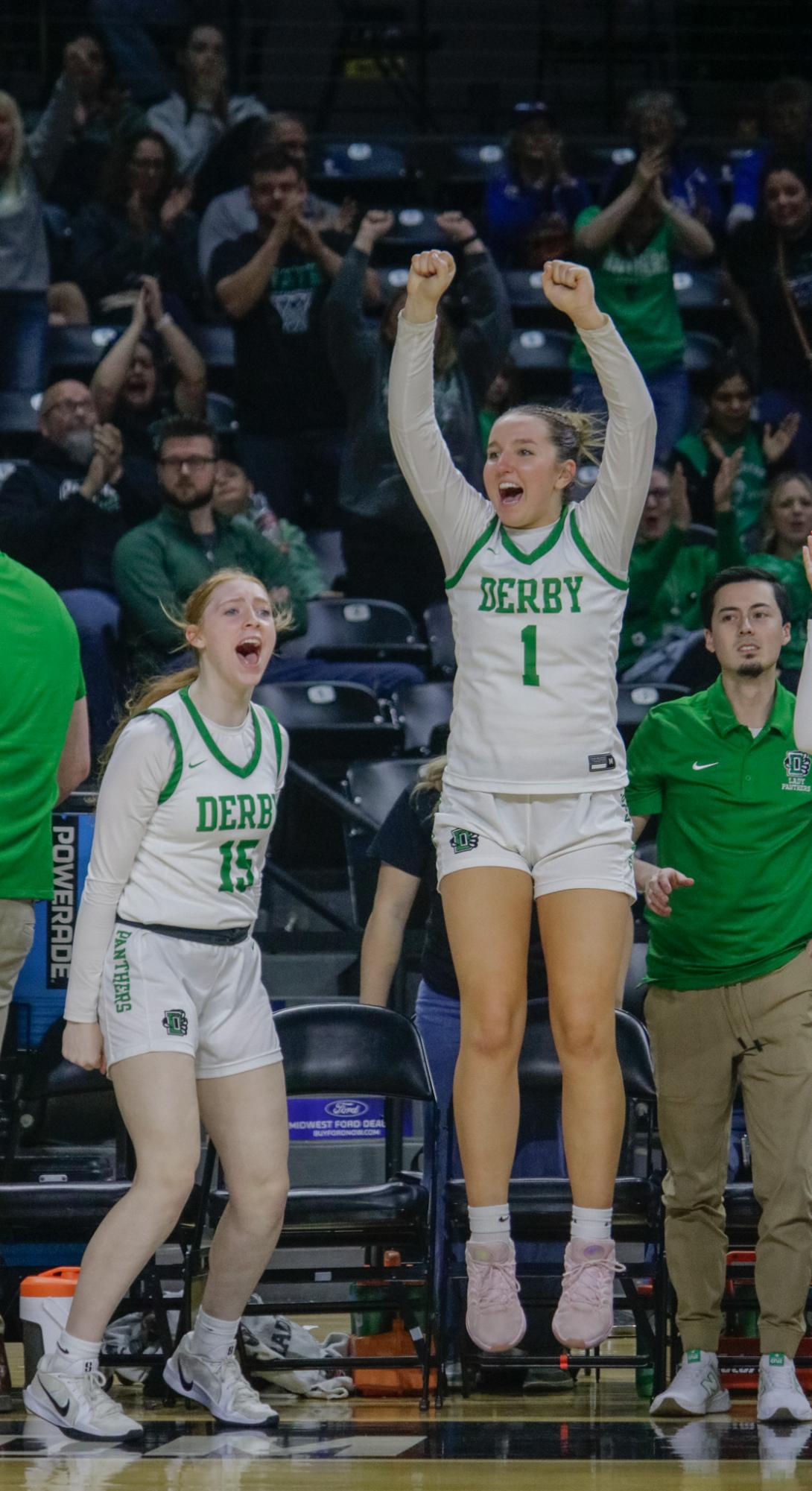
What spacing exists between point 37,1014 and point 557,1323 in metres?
1.97

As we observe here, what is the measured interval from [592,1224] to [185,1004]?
3.00 feet

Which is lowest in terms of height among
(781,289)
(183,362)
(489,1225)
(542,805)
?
(489,1225)

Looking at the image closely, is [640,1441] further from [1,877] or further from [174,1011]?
[1,877]

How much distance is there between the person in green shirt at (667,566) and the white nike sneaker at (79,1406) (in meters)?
4.18

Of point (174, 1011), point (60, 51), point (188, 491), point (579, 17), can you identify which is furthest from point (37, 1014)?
point (579, 17)

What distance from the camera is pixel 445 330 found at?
756cm

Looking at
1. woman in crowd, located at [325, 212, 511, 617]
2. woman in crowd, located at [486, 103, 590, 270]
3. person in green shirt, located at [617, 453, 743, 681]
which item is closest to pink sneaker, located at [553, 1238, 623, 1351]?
person in green shirt, located at [617, 453, 743, 681]

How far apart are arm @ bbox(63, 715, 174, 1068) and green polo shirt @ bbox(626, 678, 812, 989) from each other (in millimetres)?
1181

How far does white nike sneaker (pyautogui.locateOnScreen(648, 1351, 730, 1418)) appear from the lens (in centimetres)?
393

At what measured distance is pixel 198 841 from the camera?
147 inches

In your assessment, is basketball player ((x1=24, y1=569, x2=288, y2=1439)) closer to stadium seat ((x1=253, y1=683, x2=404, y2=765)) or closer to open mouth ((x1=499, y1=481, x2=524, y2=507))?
open mouth ((x1=499, y1=481, x2=524, y2=507))

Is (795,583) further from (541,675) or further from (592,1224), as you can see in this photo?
(592,1224)

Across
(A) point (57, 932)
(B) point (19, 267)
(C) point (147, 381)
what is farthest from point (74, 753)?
(B) point (19, 267)

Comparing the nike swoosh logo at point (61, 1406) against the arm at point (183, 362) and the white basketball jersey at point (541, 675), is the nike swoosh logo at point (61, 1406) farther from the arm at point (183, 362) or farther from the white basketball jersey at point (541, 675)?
the arm at point (183, 362)
